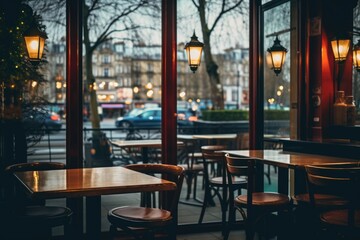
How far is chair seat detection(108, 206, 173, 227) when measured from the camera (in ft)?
11.9

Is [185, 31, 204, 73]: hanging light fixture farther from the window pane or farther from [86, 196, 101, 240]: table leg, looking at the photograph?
[86, 196, 101, 240]: table leg

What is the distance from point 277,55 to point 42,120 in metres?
2.61

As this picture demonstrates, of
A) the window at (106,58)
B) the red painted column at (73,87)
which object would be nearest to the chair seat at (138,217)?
Result: the red painted column at (73,87)

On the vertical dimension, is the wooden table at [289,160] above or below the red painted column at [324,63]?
below

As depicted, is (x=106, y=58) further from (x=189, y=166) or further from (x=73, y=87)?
(x=73, y=87)

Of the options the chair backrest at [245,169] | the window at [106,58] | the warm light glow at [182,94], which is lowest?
the chair backrest at [245,169]

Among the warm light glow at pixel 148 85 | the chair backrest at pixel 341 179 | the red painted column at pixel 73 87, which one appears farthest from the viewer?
the warm light glow at pixel 148 85

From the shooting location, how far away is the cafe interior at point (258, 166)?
3605 mm

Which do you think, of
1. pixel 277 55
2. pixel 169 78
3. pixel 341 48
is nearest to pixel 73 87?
pixel 169 78

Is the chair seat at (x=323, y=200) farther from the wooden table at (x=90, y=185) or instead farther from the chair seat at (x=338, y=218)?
the wooden table at (x=90, y=185)

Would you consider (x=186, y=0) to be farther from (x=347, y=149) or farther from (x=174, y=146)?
(x=347, y=149)

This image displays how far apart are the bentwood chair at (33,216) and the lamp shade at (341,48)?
9.80 feet

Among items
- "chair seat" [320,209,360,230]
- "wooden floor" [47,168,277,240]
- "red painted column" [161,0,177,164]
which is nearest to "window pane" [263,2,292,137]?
"wooden floor" [47,168,277,240]

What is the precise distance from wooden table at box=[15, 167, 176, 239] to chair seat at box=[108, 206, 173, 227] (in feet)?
0.66
